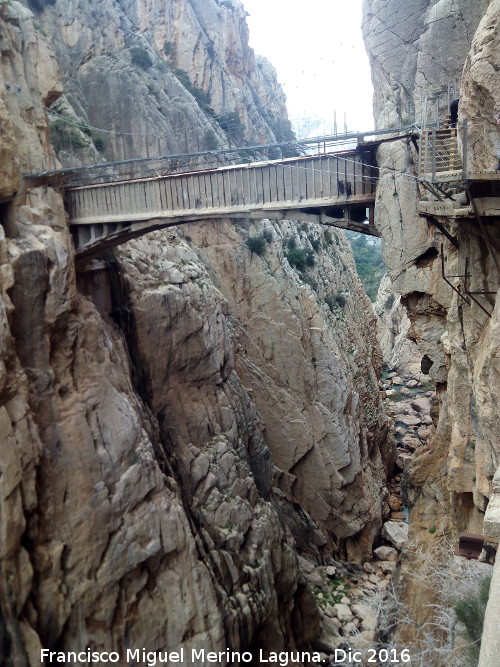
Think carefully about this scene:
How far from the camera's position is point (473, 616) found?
7.73 m

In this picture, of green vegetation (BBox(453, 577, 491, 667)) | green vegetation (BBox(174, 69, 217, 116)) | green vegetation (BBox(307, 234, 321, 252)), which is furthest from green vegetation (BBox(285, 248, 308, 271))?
green vegetation (BBox(453, 577, 491, 667))

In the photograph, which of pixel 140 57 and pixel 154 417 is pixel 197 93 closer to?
pixel 140 57

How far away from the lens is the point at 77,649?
35.7 ft

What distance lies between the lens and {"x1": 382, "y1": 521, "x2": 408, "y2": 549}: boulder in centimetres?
2181

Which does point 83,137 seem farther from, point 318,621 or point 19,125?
point 318,621

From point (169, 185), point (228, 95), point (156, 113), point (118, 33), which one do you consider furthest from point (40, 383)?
point (228, 95)

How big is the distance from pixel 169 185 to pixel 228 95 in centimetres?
2373

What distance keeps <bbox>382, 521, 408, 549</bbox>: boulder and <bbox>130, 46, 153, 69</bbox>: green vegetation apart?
81.7 ft

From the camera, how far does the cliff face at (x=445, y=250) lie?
788cm

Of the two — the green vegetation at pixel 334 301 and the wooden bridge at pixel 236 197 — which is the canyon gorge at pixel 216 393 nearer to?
the green vegetation at pixel 334 301

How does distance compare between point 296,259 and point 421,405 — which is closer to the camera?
point 296,259

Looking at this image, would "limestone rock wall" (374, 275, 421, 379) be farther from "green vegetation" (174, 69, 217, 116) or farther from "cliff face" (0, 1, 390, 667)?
"green vegetation" (174, 69, 217, 116)

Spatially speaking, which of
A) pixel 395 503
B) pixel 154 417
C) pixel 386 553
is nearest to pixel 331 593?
pixel 386 553

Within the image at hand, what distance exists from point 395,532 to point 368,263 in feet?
162
